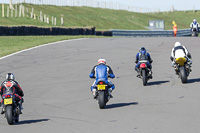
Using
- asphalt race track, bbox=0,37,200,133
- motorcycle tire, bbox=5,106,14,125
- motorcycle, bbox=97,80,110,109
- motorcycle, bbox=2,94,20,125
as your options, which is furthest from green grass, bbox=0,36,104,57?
motorcycle tire, bbox=5,106,14,125

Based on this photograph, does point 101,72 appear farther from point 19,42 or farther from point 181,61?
point 19,42

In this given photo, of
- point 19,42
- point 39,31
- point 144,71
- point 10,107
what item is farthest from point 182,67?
point 39,31

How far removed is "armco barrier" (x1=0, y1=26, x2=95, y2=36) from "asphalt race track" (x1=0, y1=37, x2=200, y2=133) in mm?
10121

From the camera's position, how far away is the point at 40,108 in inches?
533

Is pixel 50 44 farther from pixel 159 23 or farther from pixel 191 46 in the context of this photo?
pixel 159 23

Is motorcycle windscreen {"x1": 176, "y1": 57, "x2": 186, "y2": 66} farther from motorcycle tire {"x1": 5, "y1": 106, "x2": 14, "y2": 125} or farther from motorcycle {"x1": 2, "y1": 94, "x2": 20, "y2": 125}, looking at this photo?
motorcycle tire {"x1": 5, "y1": 106, "x2": 14, "y2": 125}

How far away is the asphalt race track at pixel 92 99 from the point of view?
35.8ft

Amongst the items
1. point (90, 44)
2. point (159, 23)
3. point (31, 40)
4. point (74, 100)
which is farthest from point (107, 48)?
point (159, 23)

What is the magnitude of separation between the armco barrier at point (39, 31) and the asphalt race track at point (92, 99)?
1012cm

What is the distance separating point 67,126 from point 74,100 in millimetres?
3555

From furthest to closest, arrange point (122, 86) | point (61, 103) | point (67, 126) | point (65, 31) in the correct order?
point (65, 31) → point (122, 86) → point (61, 103) → point (67, 126)

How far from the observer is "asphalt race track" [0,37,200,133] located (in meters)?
10.9

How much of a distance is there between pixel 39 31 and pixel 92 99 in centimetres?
2591

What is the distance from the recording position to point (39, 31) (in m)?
39.9
